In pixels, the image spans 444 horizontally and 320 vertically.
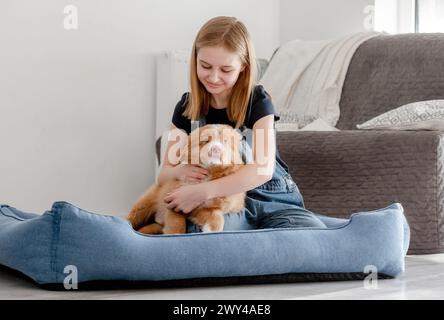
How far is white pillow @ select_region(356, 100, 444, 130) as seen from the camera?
2.60 meters

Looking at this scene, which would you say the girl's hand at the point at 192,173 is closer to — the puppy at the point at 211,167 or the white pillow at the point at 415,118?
the puppy at the point at 211,167

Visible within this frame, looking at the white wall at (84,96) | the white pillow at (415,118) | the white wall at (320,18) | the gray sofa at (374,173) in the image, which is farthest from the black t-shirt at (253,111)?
the white wall at (320,18)

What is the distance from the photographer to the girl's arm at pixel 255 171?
1.92 meters

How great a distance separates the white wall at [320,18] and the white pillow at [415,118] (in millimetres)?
1256

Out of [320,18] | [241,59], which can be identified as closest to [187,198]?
[241,59]

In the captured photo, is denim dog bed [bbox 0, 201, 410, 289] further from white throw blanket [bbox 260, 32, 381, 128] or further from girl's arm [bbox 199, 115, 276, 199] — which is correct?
white throw blanket [bbox 260, 32, 381, 128]

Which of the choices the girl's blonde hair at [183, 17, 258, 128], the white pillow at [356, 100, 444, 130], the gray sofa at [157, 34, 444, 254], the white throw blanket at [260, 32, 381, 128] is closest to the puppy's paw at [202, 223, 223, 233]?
the girl's blonde hair at [183, 17, 258, 128]

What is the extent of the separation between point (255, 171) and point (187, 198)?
180mm

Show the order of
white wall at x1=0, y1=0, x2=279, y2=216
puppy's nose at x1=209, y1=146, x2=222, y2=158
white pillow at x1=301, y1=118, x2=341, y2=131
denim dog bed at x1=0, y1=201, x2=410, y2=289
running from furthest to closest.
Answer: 1. white wall at x1=0, y1=0, x2=279, y2=216
2. white pillow at x1=301, y1=118, x2=341, y2=131
3. puppy's nose at x1=209, y1=146, x2=222, y2=158
4. denim dog bed at x1=0, y1=201, x2=410, y2=289

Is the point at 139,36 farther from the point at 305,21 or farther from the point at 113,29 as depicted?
the point at 305,21

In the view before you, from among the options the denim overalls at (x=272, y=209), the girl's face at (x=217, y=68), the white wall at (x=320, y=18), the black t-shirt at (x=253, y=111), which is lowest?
the denim overalls at (x=272, y=209)

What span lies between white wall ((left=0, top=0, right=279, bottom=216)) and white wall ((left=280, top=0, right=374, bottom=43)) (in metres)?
0.40

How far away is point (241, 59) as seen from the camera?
205 cm
